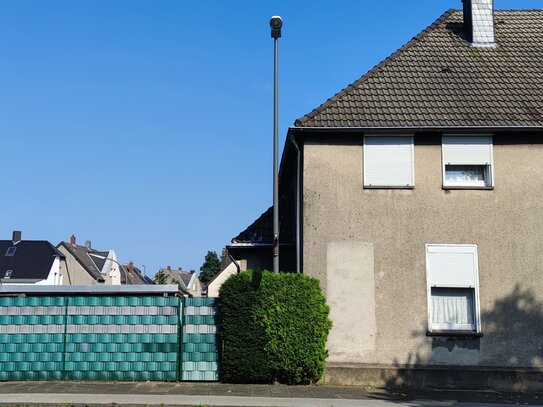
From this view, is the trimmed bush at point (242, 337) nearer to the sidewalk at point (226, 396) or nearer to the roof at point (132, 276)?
the sidewalk at point (226, 396)

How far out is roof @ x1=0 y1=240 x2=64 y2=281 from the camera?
183 ft

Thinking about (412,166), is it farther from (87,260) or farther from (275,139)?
(87,260)

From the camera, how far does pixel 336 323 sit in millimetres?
13164

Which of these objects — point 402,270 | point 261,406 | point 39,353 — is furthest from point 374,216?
point 39,353

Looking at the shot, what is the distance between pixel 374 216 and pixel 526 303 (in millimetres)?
3950

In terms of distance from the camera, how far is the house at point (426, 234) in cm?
1302

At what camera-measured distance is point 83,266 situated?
2500 inches

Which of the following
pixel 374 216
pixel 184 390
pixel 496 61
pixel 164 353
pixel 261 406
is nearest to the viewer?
pixel 261 406

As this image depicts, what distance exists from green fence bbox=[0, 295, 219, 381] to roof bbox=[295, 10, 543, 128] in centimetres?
546

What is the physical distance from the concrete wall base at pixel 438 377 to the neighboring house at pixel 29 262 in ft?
158

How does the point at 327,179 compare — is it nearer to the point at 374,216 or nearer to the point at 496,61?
the point at 374,216

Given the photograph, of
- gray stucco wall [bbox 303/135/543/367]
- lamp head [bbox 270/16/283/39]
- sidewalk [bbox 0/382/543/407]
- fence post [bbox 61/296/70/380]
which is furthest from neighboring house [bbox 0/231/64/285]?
lamp head [bbox 270/16/283/39]

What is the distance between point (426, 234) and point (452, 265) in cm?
92

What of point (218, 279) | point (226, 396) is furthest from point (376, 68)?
point (218, 279)
